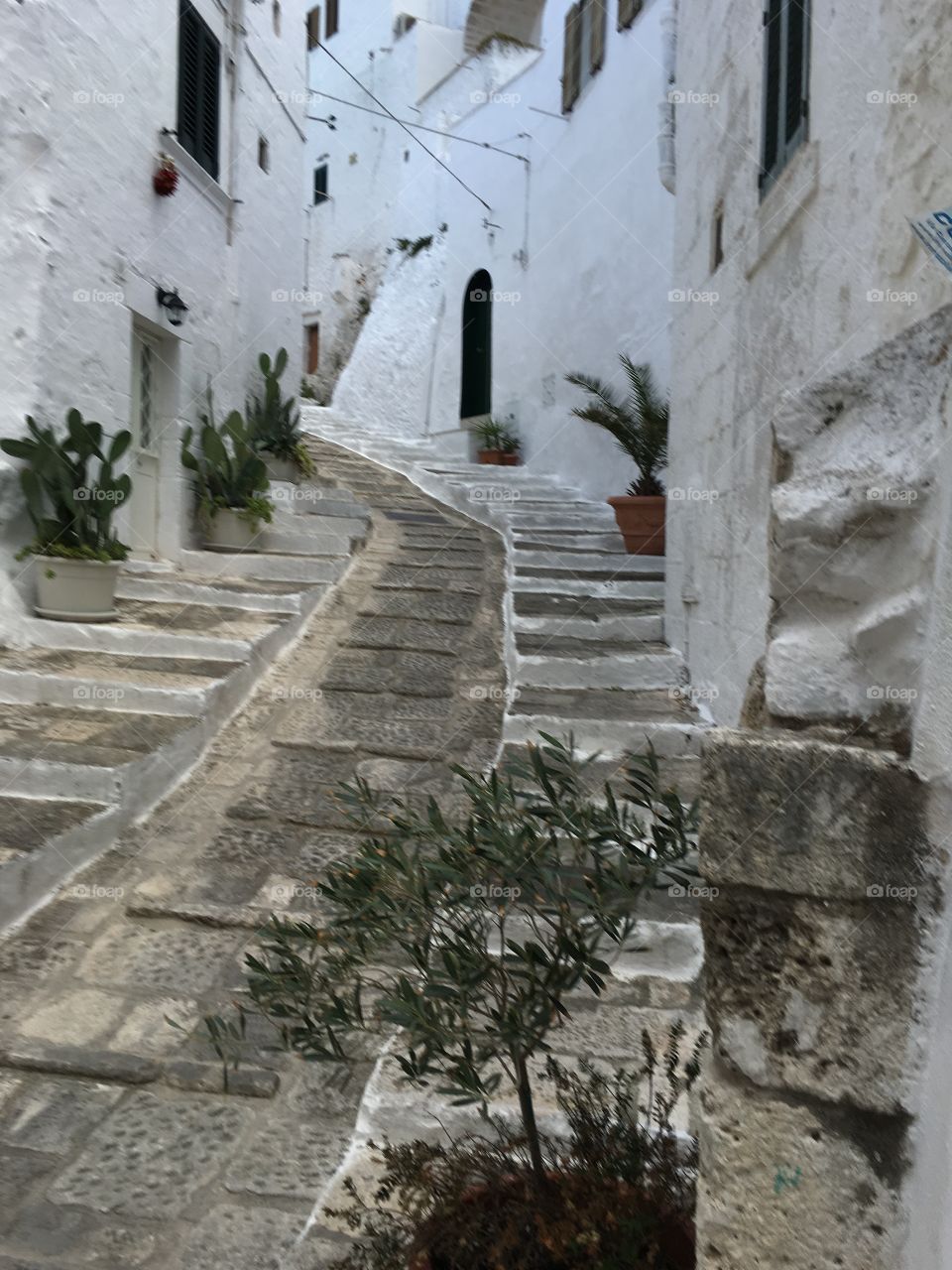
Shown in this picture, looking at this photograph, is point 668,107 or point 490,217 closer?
A: point 668,107

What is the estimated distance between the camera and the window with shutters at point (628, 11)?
30.6ft

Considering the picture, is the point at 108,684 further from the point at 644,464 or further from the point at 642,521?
the point at 644,464

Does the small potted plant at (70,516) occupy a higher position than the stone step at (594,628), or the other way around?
the small potted plant at (70,516)

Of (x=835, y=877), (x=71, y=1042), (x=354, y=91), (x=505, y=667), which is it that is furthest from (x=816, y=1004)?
(x=354, y=91)

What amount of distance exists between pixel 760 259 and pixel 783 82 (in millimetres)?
625

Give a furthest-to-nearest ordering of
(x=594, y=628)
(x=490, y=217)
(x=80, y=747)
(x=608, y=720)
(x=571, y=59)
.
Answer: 1. (x=490, y=217)
2. (x=571, y=59)
3. (x=594, y=628)
4. (x=608, y=720)
5. (x=80, y=747)

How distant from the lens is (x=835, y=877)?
1386 millimetres

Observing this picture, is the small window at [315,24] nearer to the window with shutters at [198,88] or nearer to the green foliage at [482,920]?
the window with shutters at [198,88]

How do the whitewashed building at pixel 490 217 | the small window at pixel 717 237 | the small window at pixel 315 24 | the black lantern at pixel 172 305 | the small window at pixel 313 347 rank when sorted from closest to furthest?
the small window at pixel 717 237, the black lantern at pixel 172 305, the whitewashed building at pixel 490 217, the small window at pixel 313 347, the small window at pixel 315 24

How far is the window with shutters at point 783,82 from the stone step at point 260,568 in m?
4.35

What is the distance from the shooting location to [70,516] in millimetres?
5934

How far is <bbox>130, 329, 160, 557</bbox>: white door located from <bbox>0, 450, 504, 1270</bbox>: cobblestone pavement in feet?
6.22

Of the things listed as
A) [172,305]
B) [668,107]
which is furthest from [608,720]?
[668,107]

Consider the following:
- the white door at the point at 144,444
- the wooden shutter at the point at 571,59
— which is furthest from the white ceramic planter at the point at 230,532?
the wooden shutter at the point at 571,59
